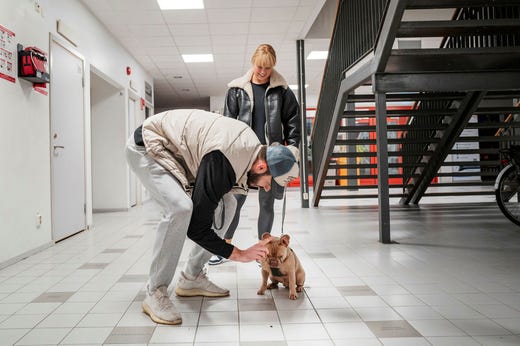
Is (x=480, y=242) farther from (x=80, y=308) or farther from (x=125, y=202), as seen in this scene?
(x=125, y=202)

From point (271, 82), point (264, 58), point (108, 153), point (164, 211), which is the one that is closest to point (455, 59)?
point (271, 82)

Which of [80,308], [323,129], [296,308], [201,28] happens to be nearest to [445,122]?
[323,129]

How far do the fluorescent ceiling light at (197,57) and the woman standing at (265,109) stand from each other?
19.5ft

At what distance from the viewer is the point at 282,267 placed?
7.69ft

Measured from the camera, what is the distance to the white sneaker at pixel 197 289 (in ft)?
8.15

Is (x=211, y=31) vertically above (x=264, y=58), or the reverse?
(x=211, y=31)

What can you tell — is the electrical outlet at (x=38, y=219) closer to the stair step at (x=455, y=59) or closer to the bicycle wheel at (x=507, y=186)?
the stair step at (x=455, y=59)

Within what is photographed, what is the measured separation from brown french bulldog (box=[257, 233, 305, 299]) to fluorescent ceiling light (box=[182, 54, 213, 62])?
7.00m

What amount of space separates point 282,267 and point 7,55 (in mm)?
2907

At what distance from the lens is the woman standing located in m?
3.11

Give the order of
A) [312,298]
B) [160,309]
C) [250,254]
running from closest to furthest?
[250,254], [160,309], [312,298]

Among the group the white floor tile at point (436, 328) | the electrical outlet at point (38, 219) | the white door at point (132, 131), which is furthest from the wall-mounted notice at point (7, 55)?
the white door at point (132, 131)

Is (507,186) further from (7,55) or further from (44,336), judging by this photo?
(7,55)

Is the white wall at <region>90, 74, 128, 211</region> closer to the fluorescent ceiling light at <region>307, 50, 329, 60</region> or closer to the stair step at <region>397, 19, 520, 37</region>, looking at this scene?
the fluorescent ceiling light at <region>307, 50, 329, 60</region>
